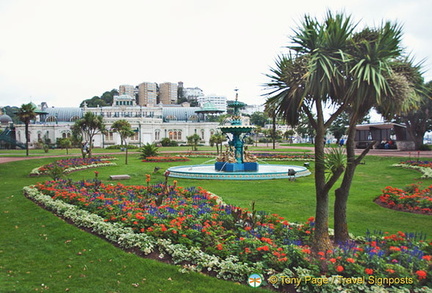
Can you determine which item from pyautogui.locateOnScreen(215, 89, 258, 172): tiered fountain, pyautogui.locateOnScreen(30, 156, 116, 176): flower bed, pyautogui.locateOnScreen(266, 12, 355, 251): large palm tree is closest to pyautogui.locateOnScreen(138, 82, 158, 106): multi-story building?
pyautogui.locateOnScreen(30, 156, 116, 176): flower bed

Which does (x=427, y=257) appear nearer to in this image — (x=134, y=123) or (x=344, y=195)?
(x=344, y=195)

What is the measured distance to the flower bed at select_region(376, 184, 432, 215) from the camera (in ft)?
36.3

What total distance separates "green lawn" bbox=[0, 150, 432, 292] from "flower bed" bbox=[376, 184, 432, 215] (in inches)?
21.3

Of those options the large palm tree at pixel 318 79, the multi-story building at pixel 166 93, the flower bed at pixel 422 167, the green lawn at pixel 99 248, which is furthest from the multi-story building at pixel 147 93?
the large palm tree at pixel 318 79

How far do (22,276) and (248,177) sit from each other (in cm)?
1400

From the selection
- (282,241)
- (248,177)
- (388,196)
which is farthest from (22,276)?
(248,177)

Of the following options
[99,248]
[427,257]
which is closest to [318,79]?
[427,257]

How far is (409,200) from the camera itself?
11.6m

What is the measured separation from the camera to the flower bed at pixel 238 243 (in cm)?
568

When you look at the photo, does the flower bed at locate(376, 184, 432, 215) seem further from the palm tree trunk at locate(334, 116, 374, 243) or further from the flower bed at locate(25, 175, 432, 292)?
the palm tree trunk at locate(334, 116, 374, 243)

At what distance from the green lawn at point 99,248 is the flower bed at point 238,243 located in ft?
1.23

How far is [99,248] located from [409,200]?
10.0 m

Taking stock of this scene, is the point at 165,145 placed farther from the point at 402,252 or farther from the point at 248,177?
the point at 402,252

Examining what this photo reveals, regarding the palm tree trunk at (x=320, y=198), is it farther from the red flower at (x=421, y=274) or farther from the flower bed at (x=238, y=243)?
the red flower at (x=421, y=274)
